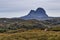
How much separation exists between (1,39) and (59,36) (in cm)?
1457

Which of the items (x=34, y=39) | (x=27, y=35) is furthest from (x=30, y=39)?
(x=27, y=35)

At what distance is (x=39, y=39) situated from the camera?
171ft

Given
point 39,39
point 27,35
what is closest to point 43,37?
point 39,39

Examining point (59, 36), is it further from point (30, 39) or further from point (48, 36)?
point (30, 39)

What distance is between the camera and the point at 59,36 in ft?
173

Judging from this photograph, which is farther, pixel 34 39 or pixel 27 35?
pixel 27 35

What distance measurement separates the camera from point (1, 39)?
53.6m

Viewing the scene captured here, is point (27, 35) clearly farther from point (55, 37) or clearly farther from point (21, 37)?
point (55, 37)

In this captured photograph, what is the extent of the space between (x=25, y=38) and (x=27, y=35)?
311 cm

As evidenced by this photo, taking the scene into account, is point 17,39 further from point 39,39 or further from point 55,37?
point 55,37

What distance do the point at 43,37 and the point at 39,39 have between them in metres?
1.71

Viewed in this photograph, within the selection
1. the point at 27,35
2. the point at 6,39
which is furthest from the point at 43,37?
the point at 6,39

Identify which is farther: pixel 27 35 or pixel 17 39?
pixel 27 35

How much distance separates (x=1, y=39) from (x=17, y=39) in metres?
4.23
